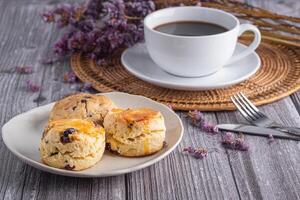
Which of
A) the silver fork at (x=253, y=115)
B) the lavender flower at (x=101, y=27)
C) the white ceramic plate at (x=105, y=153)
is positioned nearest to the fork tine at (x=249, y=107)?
the silver fork at (x=253, y=115)

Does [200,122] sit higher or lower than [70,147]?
lower

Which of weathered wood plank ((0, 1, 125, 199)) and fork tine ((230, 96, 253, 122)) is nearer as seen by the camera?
weathered wood plank ((0, 1, 125, 199))

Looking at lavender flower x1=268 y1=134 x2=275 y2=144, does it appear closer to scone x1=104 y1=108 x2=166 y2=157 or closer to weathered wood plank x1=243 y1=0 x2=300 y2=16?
scone x1=104 y1=108 x2=166 y2=157

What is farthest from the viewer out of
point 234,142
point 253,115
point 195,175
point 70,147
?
point 253,115

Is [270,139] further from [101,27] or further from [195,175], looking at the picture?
[101,27]

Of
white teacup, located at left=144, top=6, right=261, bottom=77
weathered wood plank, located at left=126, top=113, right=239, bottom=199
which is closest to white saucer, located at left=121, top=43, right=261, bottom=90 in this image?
white teacup, located at left=144, top=6, right=261, bottom=77

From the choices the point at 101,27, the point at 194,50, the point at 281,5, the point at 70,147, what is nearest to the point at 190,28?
the point at 194,50

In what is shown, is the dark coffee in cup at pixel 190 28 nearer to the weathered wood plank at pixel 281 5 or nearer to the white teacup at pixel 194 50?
the white teacup at pixel 194 50
